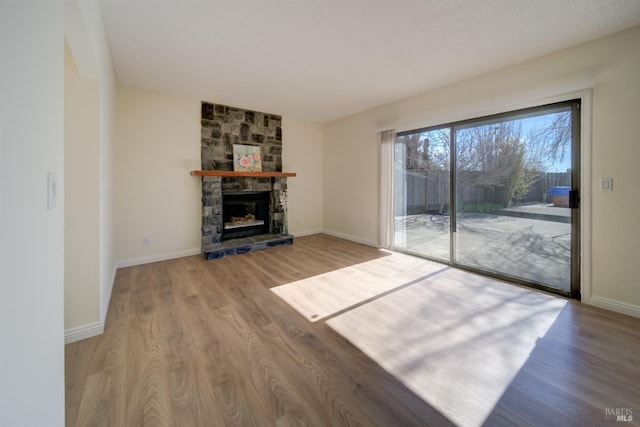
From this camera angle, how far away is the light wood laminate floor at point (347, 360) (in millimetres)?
1326

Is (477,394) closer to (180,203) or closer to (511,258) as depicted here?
(511,258)

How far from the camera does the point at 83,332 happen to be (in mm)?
1942

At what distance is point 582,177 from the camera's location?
99.0 inches

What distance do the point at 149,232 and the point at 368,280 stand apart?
10.8ft

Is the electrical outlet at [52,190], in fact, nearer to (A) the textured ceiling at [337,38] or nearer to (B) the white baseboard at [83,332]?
(B) the white baseboard at [83,332]

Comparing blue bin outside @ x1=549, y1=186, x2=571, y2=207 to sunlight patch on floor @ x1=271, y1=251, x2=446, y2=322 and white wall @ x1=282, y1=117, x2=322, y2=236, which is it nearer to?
sunlight patch on floor @ x1=271, y1=251, x2=446, y2=322

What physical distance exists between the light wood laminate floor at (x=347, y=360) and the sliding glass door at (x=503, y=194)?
451 millimetres

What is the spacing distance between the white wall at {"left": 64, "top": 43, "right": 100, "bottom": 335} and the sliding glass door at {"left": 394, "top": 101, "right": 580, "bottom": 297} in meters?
3.93

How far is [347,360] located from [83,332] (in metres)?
2.01

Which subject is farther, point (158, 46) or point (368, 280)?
point (368, 280)

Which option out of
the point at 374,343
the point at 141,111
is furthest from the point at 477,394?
the point at 141,111

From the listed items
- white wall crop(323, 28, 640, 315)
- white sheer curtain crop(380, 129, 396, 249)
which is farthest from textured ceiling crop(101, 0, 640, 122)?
white sheer curtain crop(380, 129, 396, 249)

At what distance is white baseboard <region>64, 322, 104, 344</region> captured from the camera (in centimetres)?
189

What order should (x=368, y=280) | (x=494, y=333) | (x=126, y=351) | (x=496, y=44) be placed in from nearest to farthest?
1. (x=126, y=351)
2. (x=494, y=333)
3. (x=496, y=44)
4. (x=368, y=280)
